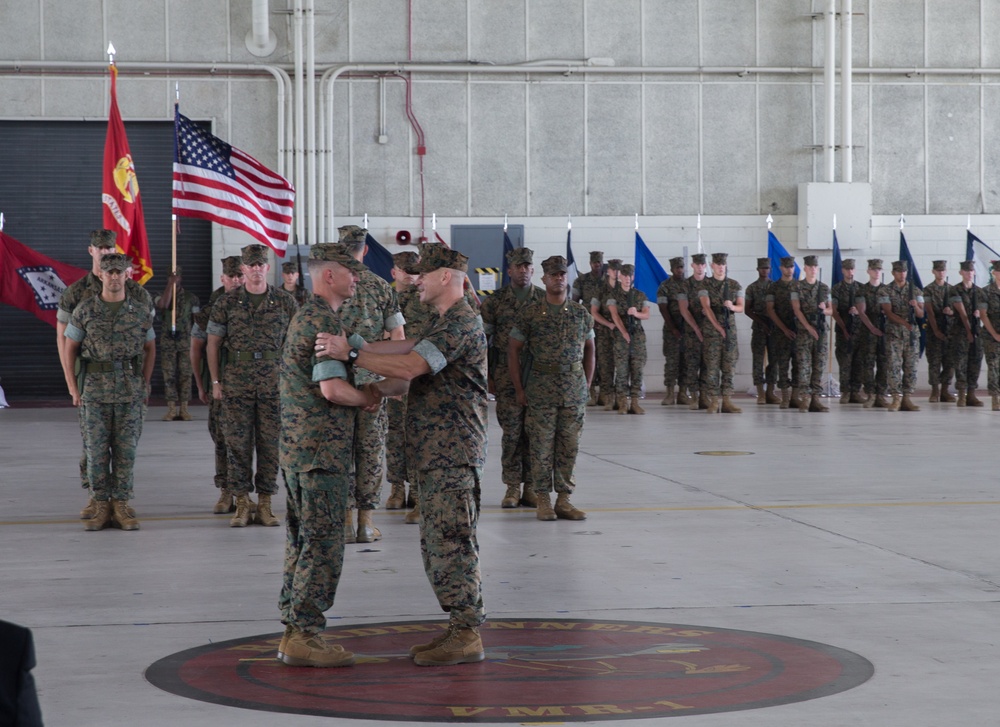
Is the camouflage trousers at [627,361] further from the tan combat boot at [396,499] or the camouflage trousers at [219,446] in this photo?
the camouflage trousers at [219,446]

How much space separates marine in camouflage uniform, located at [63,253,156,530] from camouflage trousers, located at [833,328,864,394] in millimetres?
13107

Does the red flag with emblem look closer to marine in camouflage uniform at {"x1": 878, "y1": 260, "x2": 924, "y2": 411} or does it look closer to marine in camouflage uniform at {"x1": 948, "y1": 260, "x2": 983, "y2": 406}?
marine in camouflage uniform at {"x1": 878, "y1": 260, "x2": 924, "y2": 411}

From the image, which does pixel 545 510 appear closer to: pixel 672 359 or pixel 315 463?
pixel 315 463

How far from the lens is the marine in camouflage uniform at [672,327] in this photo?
19734 millimetres

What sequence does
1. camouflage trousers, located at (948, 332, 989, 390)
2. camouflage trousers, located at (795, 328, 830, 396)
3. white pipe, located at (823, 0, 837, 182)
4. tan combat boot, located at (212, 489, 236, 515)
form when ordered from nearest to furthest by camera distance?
tan combat boot, located at (212, 489, 236, 515)
camouflage trousers, located at (795, 328, 830, 396)
camouflage trousers, located at (948, 332, 989, 390)
white pipe, located at (823, 0, 837, 182)

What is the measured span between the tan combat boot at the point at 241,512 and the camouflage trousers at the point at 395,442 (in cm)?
113

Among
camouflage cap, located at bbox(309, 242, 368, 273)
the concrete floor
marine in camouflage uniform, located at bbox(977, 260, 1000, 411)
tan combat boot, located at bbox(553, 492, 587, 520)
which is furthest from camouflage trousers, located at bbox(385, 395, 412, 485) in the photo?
marine in camouflage uniform, located at bbox(977, 260, 1000, 411)

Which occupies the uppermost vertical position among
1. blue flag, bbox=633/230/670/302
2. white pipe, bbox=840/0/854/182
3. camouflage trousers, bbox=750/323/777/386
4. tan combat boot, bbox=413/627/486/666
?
white pipe, bbox=840/0/854/182

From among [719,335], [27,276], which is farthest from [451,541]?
[719,335]

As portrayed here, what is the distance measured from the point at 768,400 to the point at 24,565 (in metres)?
14.4

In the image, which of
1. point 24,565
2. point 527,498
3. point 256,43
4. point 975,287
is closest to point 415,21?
point 256,43

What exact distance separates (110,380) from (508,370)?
104 inches

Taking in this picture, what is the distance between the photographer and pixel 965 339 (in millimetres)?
19922

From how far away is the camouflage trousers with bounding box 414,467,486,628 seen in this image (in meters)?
5.59
